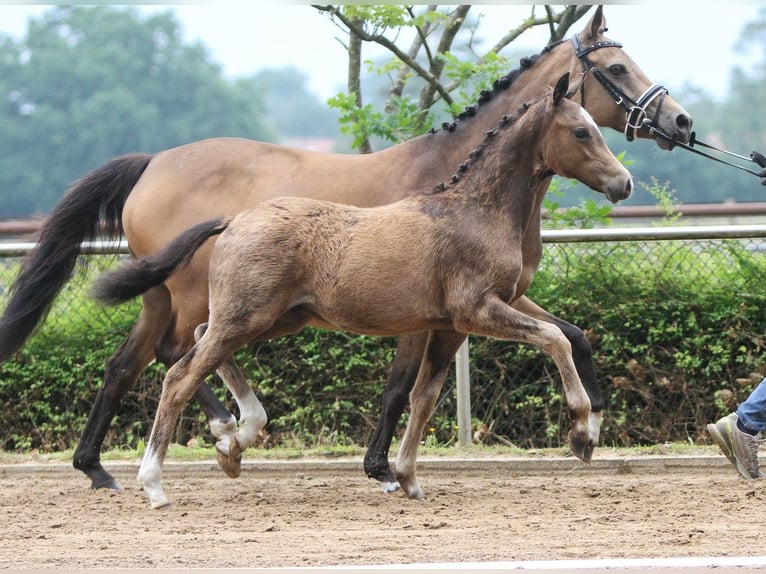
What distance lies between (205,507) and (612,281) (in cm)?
325

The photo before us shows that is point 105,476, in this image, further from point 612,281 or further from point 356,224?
point 612,281

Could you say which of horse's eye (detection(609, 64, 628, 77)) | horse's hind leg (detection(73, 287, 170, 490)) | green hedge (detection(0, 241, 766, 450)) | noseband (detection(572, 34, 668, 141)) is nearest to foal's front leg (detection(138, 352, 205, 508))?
horse's hind leg (detection(73, 287, 170, 490))

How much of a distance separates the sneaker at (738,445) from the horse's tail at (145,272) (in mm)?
2966

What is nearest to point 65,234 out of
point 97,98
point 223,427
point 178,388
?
point 223,427

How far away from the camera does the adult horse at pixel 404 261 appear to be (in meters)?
5.56

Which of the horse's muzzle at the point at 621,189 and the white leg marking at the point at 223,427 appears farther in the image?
the white leg marking at the point at 223,427

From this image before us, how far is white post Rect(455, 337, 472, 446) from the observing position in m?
7.36

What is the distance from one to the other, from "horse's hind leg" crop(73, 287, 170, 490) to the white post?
191 centimetres

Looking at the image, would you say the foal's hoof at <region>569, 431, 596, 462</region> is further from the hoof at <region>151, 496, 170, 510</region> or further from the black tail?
the black tail

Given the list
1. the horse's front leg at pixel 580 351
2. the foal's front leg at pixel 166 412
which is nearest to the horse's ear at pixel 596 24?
the horse's front leg at pixel 580 351

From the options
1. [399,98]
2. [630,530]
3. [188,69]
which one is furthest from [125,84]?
[630,530]

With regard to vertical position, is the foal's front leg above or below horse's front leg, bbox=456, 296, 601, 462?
below

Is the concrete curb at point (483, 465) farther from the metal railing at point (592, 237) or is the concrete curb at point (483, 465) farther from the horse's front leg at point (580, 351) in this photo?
the horse's front leg at point (580, 351)

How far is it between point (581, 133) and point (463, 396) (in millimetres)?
2333
